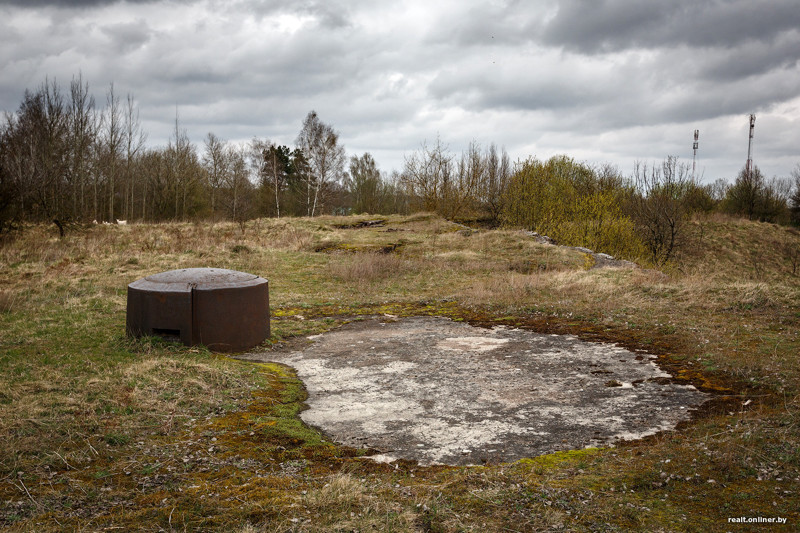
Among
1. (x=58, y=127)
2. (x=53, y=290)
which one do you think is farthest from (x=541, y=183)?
(x=58, y=127)

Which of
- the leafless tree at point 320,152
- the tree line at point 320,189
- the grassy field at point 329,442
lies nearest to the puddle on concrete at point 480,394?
the grassy field at point 329,442

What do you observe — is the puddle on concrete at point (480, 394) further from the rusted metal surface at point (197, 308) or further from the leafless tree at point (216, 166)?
the leafless tree at point (216, 166)

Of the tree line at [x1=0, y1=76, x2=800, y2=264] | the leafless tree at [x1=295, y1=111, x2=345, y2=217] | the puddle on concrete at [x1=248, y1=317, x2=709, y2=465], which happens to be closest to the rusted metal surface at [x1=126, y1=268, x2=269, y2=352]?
the puddle on concrete at [x1=248, y1=317, x2=709, y2=465]

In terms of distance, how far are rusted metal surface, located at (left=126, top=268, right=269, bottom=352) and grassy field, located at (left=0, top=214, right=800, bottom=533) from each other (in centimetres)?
36

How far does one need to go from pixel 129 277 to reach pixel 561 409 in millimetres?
12983

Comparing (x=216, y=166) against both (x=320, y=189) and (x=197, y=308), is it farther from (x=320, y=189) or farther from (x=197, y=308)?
(x=197, y=308)

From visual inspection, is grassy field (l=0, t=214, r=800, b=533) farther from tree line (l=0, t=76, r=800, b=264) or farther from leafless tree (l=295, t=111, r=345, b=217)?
leafless tree (l=295, t=111, r=345, b=217)

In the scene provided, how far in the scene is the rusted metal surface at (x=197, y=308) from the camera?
25.4ft

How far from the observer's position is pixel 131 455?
4359mm

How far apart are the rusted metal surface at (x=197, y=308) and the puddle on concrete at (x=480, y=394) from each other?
63 centimetres

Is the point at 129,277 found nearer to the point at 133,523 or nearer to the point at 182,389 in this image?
the point at 182,389

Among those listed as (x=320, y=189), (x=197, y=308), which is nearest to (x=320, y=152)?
(x=320, y=189)

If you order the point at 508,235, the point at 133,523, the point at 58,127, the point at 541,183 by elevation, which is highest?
the point at 58,127

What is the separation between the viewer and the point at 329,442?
16.1ft
